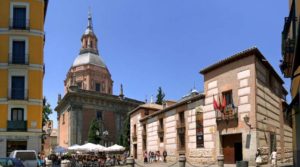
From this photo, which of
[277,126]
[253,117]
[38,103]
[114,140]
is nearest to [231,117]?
[253,117]

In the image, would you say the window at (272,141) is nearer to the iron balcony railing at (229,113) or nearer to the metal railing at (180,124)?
the iron balcony railing at (229,113)

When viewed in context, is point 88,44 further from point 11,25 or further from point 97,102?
point 11,25

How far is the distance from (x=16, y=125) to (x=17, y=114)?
97 centimetres

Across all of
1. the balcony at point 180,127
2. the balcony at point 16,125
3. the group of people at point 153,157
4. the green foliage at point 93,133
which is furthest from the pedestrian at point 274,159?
the green foliage at point 93,133

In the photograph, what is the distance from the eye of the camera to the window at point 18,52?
1427 inches

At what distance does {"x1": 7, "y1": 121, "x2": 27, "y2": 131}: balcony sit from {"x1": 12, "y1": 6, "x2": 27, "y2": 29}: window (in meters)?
7.73

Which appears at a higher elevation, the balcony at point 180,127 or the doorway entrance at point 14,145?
the balcony at point 180,127

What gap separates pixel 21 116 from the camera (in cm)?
3569

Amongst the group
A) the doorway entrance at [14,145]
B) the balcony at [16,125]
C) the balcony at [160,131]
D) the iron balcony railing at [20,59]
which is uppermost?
the iron balcony railing at [20,59]

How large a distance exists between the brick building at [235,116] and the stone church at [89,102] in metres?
30.3

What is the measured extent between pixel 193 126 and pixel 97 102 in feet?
148

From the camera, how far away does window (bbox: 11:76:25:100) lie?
35822 millimetres

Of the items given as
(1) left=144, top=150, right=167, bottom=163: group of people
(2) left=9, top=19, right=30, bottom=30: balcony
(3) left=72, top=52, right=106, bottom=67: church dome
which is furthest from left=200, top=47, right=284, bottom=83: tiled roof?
(3) left=72, top=52, right=106, bottom=67: church dome

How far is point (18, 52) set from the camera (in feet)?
120
